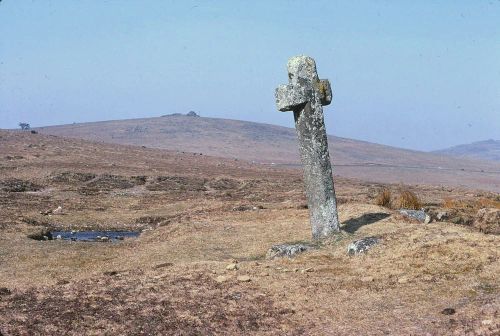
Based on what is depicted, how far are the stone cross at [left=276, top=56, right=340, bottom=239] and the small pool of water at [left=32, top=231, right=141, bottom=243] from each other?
8.69 metres

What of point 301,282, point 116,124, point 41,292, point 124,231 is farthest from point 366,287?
point 116,124

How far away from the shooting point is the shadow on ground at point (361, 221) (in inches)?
641

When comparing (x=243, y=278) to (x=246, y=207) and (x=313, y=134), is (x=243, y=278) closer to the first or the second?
(x=313, y=134)

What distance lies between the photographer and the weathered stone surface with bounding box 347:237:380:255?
44.2 ft

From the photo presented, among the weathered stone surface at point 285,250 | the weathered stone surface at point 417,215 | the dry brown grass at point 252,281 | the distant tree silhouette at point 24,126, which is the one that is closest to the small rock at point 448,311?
the dry brown grass at point 252,281

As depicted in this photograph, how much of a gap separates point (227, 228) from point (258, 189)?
18.7 metres

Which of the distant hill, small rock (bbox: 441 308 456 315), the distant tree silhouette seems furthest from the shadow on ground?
the distant tree silhouette

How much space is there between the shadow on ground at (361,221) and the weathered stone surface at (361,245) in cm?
206

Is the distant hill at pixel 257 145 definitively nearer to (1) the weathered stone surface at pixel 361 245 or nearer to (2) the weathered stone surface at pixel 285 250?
(2) the weathered stone surface at pixel 285 250

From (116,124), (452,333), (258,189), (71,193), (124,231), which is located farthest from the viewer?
(116,124)

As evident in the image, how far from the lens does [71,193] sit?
111ft

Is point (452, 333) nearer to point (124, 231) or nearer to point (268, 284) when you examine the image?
point (268, 284)

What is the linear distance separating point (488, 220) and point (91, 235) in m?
14.2

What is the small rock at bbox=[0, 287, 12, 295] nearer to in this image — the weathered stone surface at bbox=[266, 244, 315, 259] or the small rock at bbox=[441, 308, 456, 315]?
the weathered stone surface at bbox=[266, 244, 315, 259]
